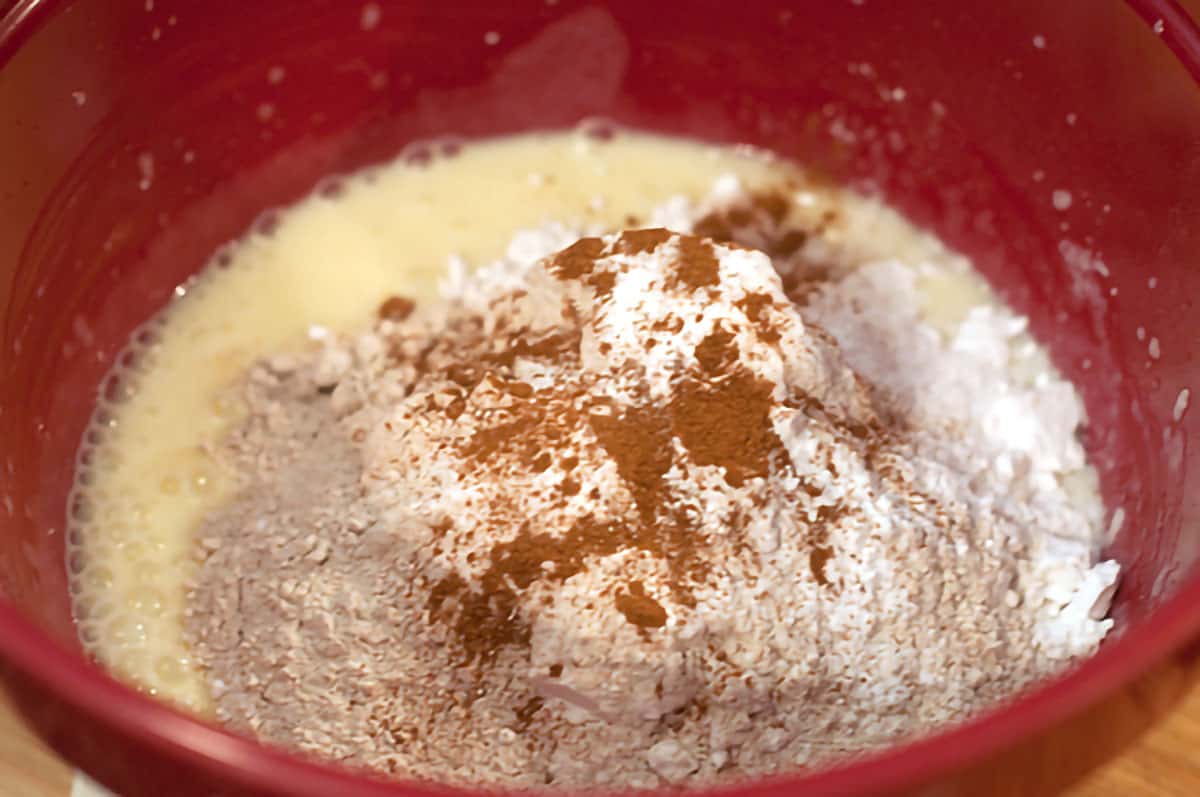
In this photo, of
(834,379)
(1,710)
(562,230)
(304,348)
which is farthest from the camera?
(562,230)

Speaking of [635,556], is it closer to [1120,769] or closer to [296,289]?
[1120,769]

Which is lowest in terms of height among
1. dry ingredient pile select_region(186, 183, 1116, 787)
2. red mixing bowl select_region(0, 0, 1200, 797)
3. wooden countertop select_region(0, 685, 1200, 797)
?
wooden countertop select_region(0, 685, 1200, 797)

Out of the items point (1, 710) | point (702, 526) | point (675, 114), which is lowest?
point (1, 710)

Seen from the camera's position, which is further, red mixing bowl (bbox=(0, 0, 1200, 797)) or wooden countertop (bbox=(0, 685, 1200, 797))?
red mixing bowl (bbox=(0, 0, 1200, 797))

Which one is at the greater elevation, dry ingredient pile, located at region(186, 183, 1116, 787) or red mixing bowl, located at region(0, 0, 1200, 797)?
red mixing bowl, located at region(0, 0, 1200, 797)

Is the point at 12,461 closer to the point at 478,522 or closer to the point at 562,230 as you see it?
the point at 478,522

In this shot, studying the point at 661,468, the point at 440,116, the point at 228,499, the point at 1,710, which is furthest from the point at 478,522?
the point at 440,116

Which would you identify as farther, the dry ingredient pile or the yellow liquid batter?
the yellow liquid batter
